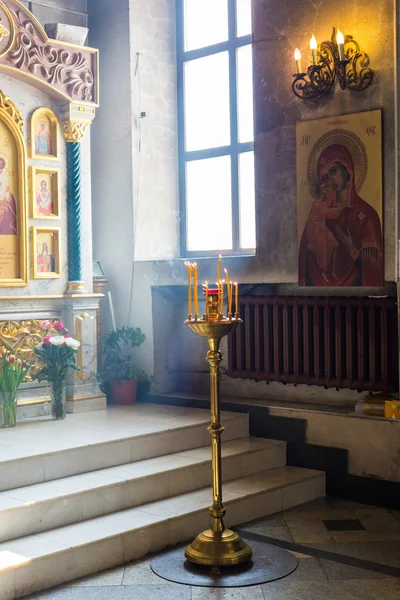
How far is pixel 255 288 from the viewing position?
22.6 ft

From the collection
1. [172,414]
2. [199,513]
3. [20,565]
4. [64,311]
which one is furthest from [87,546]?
[64,311]

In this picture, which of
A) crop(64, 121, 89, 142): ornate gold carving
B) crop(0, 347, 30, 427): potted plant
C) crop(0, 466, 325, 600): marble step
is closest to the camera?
crop(0, 466, 325, 600): marble step

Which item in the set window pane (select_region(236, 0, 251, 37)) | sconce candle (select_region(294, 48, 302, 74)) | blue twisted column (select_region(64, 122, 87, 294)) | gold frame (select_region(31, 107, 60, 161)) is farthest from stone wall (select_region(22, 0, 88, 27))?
sconce candle (select_region(294, 48, 302, 74))

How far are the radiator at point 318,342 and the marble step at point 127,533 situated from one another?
0.89 meters

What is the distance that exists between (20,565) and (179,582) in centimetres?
80

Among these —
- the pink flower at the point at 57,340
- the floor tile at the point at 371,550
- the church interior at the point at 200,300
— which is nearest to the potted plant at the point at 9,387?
the church interior at the point at 200,300

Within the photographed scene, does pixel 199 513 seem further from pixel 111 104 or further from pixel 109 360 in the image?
pixel 111 104

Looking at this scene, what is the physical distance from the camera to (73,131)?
6906mm

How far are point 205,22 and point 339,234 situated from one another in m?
2.78

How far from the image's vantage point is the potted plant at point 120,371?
736 cm

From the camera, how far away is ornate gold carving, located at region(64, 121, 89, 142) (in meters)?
6.89

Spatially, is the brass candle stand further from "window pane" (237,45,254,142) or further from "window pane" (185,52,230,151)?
"window pane" (185,52,230,151)

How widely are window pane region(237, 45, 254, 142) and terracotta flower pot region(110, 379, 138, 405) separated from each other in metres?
2.39

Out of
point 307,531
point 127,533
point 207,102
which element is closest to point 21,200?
point 207,102
